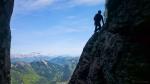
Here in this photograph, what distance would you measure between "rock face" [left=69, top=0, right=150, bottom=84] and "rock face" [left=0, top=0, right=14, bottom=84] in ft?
63.4

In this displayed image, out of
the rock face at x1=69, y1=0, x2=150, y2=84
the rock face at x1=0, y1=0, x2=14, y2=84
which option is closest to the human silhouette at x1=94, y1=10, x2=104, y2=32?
the rock face at x1=69, y1=0, x2=150, y2=84

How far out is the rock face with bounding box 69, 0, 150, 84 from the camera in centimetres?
2855

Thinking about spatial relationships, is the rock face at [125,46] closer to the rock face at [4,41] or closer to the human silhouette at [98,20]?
the human silhouette at [98,20]

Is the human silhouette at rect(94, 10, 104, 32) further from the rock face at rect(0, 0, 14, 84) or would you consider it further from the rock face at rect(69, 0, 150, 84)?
the rock face at rect(0, 0, 14, 84)

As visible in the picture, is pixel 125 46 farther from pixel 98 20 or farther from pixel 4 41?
pixel 4 41

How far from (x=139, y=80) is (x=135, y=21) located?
676cm

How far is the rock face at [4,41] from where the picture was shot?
169 ft

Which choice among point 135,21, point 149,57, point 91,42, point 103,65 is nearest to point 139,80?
point 149,57

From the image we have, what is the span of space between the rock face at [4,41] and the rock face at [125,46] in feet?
63.4

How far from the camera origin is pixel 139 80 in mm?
28359

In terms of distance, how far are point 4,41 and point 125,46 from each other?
30086mm

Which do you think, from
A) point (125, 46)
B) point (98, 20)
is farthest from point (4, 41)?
point (125, 46)

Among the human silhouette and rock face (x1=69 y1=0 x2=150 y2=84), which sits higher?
the human silhouette

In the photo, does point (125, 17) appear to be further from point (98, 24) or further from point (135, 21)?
point (98, 24)
